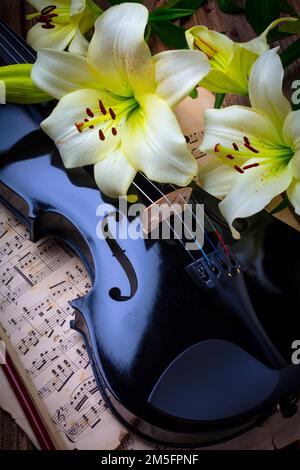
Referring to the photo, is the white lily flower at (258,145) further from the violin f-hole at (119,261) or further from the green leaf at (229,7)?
the green leaf at (229,7)

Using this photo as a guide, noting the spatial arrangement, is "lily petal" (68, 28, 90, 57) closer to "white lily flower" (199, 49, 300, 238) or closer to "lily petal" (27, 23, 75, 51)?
"lily petal" (27, 23, 75, 51)

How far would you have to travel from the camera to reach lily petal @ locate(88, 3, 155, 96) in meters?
0.70

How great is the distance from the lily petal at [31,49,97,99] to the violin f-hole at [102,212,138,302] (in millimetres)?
163

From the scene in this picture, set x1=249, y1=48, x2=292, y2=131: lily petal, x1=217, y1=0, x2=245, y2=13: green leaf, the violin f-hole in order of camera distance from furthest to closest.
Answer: x1=217, y1=0, x2=245, y2=13: green leaf
the violin f-hole
x1=249, y1=48, x2=292, y2=131: lily petal

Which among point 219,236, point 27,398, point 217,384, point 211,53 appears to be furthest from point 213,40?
point 27,398

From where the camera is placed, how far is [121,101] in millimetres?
771

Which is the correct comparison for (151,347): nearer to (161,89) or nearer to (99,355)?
(99,355)

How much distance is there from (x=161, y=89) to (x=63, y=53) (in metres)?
0.12

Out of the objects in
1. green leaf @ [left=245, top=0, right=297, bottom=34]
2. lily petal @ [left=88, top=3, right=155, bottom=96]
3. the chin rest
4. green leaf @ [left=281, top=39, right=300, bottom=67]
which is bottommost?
the chin rest

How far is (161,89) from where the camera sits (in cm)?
72

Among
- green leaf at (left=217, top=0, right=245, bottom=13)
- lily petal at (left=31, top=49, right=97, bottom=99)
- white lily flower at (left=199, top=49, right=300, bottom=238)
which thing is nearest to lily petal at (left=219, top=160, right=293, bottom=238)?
white lily flower at (left=199, top=49, right=300, bottom=238)

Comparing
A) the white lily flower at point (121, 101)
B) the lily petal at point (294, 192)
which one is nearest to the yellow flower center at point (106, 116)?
the white lily flower at point (121, 101)

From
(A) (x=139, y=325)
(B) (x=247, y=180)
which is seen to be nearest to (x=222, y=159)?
(B) (x=247, y=180)

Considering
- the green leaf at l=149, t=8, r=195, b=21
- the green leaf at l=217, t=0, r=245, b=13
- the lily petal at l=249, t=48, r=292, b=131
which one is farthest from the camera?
the green leaf at l=217, t=0, r=245, b=13
